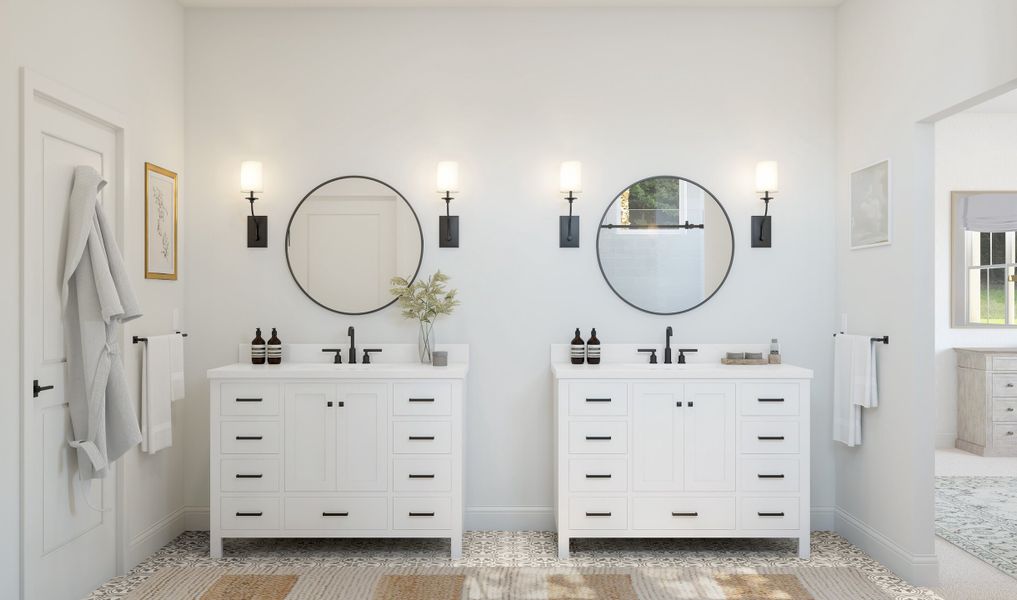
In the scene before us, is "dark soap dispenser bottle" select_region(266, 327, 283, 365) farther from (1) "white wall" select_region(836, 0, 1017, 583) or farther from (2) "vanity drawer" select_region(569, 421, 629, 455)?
(1) "white wall" select_region(836, 0, 1017, 583)

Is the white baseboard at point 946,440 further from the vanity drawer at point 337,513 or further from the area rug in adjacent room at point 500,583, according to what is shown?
the vanity drawer at point 337,513

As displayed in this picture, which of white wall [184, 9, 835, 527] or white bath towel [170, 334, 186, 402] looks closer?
white bath towel [170, 334, 186, 402]

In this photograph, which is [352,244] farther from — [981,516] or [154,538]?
[981,516]

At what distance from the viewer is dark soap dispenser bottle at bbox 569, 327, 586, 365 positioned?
12.5ft

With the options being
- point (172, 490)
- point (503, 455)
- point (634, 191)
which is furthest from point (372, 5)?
point (172, 490)

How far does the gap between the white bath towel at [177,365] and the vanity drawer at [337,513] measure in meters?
0.82

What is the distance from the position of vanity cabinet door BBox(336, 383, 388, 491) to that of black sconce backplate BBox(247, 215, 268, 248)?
1.03 meters

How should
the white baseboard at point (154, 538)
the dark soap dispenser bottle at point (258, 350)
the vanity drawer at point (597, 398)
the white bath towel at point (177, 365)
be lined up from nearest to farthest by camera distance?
the white baseboard at point (154, 538) → the vanity drawer at point (597, 398) → the white bath towel at point (177, 365) → the dark soap dispenser bottle at point (258, 350)

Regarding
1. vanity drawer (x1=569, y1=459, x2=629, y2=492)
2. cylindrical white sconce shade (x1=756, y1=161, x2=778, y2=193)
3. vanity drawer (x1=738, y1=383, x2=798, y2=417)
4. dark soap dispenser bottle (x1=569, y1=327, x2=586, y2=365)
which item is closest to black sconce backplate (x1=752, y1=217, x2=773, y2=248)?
cylindrical white sconce shade (x1=756, y1=161, x2=778, y2=193)

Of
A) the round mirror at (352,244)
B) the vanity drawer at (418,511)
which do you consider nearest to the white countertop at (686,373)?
the vanity drawer at (418,511)

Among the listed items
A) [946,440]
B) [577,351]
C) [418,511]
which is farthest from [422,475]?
[946,440]

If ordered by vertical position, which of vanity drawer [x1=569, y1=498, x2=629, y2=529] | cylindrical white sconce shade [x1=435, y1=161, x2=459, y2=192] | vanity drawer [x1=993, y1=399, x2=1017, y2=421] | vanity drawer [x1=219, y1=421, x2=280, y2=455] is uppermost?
cylindrical white sconce shade [x1=435, y1=161, x2=459, y2=192]

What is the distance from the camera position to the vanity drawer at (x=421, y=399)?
3.46 meters

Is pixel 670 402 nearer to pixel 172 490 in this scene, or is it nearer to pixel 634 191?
pixel 634 191
